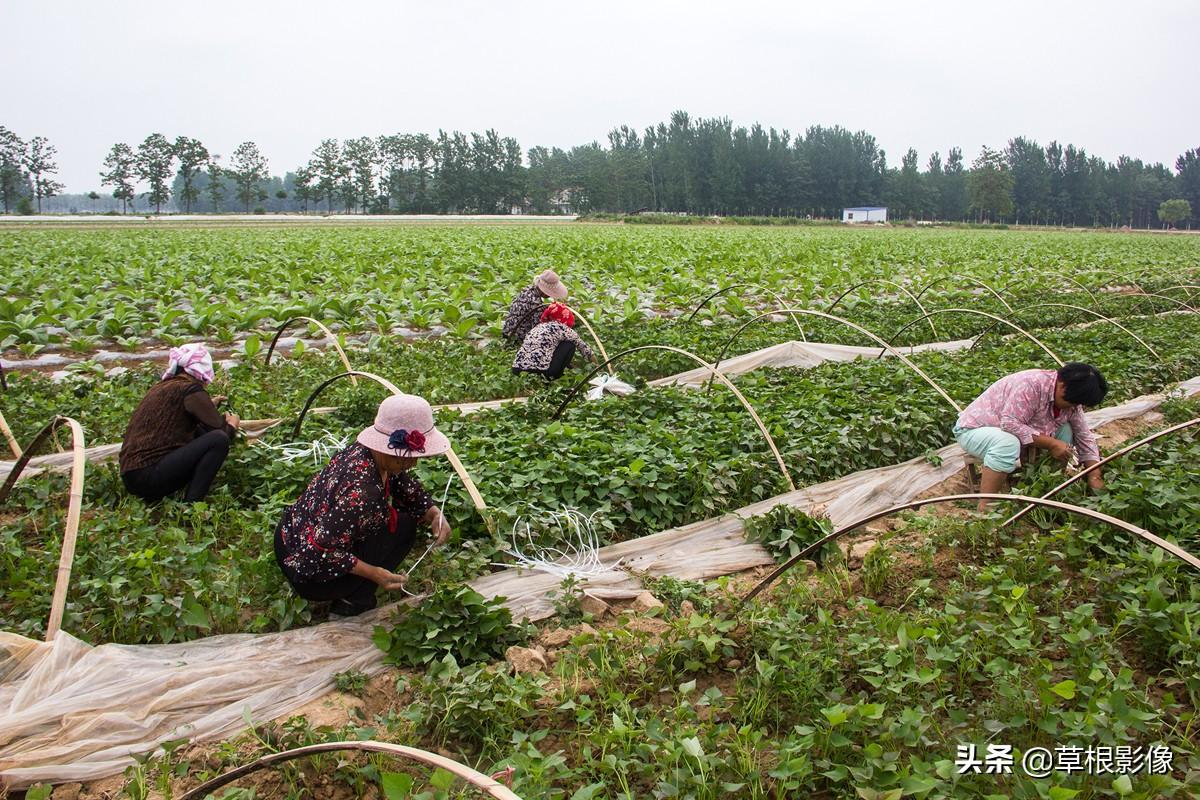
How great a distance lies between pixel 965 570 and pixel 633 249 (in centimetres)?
1726

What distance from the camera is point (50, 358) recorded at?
8625 millimetres

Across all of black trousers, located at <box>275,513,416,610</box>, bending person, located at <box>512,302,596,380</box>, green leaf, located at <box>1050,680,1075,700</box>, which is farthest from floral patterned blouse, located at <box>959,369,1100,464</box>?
bending person, located at <box>512,302,596,380</box>

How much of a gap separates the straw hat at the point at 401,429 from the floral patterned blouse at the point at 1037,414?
3.34 metres

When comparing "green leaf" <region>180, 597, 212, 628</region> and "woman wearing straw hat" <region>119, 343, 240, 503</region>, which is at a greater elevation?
"woman wearing straw hat" <region>119, 343, 240, 503</region>

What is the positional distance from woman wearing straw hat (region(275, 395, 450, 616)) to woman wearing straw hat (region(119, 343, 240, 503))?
1.28m

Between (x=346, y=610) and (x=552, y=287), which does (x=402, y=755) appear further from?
(x=552, y=287)

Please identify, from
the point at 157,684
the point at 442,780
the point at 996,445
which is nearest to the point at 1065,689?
the point at 442,780

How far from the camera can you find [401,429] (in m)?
3.11

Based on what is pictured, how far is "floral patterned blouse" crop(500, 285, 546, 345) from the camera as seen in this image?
791 cm

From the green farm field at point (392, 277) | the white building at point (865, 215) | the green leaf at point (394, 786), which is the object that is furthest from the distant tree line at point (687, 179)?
the green leaf at point (394, 786)

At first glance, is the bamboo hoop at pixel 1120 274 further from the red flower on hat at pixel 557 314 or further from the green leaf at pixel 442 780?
the green leaf at pixel 442 780

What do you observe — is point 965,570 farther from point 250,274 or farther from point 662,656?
point 250,274

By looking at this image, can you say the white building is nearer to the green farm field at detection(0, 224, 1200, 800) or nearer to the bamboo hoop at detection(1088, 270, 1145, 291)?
the bamboo hoop at detection(1088, 270, 1145, 291)

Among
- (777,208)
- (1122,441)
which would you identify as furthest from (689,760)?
(777,208)
